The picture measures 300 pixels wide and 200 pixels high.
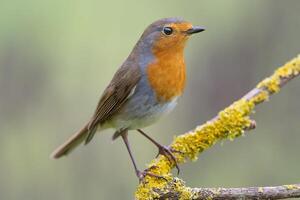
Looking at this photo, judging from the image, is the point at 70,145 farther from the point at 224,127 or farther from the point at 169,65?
the point at 224,127

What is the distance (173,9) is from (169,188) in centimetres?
406

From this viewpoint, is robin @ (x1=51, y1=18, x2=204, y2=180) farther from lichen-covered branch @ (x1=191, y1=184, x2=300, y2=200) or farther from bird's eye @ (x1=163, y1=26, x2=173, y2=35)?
A: lichen-covered branch @ (x1=191, y1=184, x2=300, y2=200)

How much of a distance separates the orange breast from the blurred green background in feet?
2.99

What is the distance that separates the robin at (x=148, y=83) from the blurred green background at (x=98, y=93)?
0.66m

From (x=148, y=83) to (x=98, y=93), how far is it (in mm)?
2180

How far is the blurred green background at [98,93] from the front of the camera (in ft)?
18.7

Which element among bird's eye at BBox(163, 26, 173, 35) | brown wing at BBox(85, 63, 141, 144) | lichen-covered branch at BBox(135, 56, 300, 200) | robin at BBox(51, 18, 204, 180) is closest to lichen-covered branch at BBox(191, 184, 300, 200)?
lichen-covered branch at BBox(135, 56, 300, 200)

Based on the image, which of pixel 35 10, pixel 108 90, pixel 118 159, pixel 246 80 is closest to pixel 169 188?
pixel 108 90

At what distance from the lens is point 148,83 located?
491 cm

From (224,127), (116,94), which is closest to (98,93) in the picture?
(116,94)

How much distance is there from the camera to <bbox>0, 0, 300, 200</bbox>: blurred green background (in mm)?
5695

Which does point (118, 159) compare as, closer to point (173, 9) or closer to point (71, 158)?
point (71, 158)

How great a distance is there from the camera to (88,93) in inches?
261

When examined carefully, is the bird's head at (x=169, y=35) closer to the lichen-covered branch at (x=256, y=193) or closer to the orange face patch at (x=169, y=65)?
the orange face patch at (x=169, y=65)
